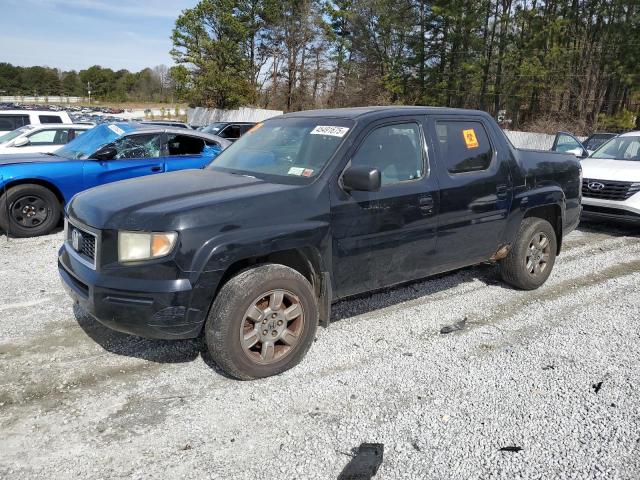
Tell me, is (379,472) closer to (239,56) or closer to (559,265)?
(559,265)

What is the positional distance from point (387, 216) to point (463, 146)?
1.21m

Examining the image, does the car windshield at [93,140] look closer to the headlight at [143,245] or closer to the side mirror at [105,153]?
the side mirror at [105,153]

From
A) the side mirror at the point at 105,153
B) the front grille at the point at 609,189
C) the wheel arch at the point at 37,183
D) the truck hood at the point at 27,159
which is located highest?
the side mirror at the point at 105,153

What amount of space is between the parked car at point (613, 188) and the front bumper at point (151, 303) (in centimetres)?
718

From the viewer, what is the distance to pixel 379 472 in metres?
2.65

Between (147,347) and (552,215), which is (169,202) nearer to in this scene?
(147,347)

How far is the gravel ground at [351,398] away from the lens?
273 cm

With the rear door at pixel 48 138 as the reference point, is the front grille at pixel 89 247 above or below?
below

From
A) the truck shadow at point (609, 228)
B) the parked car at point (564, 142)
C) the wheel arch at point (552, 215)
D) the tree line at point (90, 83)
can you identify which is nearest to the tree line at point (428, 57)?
the parked car at point (564, 142)

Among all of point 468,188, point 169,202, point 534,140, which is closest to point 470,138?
point 468,188

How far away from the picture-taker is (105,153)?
7539 millimetres

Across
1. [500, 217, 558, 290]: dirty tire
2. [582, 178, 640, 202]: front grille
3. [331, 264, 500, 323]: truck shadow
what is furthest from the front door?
[582, 178, 640, 202]: front grille

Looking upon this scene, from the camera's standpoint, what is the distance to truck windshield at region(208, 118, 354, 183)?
12.7ft

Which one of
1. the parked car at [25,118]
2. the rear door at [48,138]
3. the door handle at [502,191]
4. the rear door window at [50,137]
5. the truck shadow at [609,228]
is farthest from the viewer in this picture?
the parked car at [25,118]
